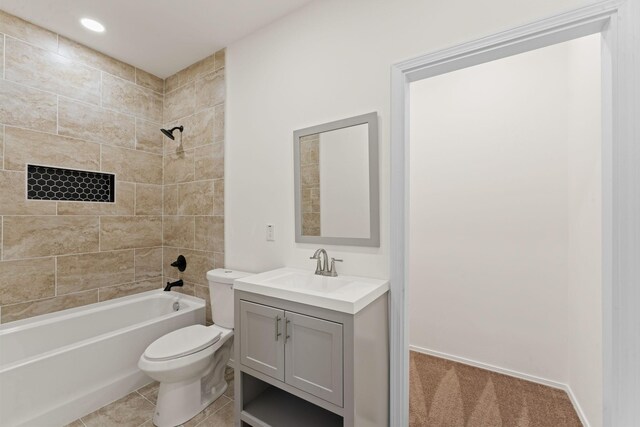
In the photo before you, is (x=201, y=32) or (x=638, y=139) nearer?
(x=638, y=139)

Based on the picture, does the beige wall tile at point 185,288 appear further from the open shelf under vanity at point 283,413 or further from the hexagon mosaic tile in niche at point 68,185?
the open shelf under vanity at point 283,413

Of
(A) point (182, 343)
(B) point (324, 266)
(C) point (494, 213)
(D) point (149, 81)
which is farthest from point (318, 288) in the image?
(D) point (149, 81)

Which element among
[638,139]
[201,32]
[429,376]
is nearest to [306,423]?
[429,376]

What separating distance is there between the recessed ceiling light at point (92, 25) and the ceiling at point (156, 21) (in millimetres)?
36

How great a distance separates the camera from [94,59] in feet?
7.92

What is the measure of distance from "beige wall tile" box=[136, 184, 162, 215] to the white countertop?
175 centimetres

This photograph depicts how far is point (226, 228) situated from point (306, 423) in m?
1.53

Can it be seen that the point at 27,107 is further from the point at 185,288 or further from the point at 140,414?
the point at 140,414

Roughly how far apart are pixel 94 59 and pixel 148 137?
2.39ft

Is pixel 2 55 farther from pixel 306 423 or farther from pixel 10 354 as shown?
pixel 306 423

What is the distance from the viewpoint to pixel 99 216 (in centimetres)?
246

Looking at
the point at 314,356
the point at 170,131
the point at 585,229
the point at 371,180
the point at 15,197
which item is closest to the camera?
the point at 314,356

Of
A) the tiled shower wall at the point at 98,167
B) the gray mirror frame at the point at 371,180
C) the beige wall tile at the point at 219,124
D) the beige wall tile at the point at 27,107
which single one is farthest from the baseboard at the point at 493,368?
the beige wall tile at the point at 27,107

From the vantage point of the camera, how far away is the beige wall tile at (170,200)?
2807 mm
